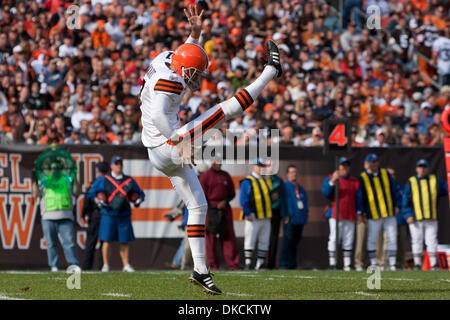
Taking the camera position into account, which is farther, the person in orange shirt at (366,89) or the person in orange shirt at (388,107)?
the person in orange shirt at (366,89)

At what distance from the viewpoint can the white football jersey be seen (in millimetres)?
8227

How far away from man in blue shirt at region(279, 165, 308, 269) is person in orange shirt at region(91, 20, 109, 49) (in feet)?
18.4

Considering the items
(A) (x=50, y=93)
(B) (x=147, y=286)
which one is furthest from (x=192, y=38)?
(A) (x=50, y=93)

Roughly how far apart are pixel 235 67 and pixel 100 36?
2711mm

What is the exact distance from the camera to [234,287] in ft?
30.5

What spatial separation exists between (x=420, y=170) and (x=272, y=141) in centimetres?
244

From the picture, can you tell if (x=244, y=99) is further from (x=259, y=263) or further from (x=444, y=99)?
(x=444, y=99)

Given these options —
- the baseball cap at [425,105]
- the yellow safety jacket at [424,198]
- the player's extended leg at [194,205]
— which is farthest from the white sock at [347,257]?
the player's extended leg at [194,205]

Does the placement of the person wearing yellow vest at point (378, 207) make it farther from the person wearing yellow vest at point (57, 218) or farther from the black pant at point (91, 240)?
the person wearing yellow vest at point (57, 218)

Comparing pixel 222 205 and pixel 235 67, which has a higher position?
pixel 235 67

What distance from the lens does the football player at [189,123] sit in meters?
8.16

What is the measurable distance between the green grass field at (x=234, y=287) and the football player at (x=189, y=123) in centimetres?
47

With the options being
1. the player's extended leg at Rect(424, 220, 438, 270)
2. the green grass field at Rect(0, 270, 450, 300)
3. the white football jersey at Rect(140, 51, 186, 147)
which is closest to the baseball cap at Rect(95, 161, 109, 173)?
the green grass field at Rect(0, 270, 450, 300)

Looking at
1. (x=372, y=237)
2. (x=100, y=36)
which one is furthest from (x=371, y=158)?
(x=100, y=36)
